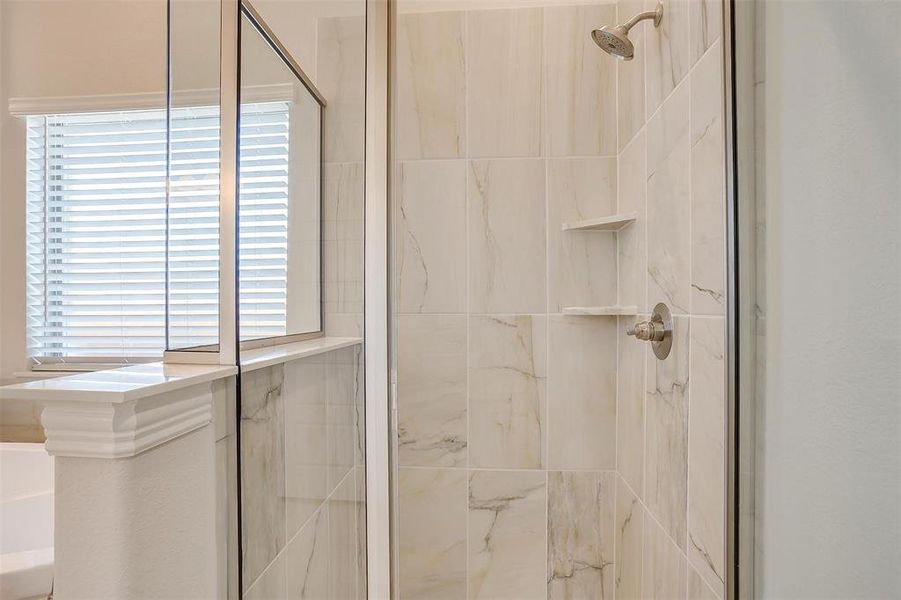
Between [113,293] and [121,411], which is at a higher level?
[113,293]

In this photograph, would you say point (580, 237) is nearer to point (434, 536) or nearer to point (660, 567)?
point (660, 567)

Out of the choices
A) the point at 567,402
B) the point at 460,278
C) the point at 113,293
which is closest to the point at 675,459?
the point at 567,402

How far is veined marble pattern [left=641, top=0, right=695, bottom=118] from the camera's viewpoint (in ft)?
2.85

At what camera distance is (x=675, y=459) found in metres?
0.91

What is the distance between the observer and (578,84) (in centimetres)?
136

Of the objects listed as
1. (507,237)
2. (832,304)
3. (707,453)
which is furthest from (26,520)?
(507,237)

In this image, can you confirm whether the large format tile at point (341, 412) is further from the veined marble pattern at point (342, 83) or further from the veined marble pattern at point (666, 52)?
the veined marble pattern at point (666, 52)

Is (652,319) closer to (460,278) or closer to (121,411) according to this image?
(460,278)

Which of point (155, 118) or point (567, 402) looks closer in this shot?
point (155, 118)

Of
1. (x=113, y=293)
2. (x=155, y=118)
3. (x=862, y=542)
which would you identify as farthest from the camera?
(x=155, y=118)

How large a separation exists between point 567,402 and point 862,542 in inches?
38.4

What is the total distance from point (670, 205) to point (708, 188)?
Answer: 19cm

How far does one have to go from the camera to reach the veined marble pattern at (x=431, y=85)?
1386 millimetres

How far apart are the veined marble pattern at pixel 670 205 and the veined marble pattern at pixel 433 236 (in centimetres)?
53
